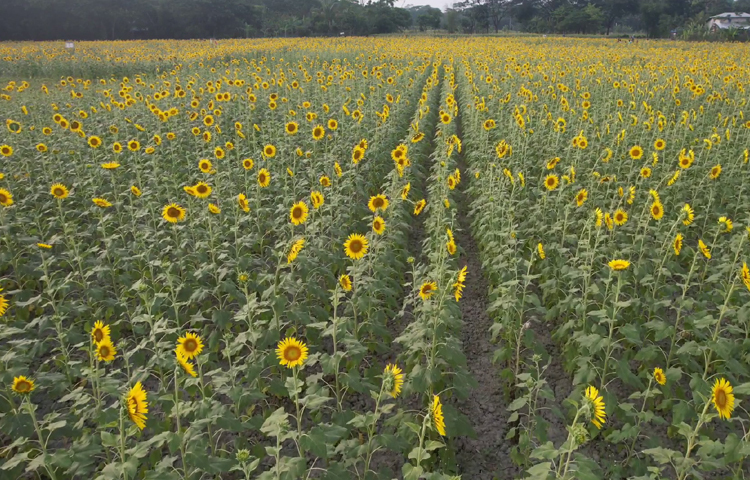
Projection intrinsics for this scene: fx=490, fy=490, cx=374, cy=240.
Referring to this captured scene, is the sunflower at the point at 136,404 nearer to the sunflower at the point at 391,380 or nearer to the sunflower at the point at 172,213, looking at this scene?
the sunflower at the point at 391,380

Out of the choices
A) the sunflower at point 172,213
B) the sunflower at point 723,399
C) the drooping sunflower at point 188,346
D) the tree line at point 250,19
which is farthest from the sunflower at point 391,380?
the tree line at point 250,19

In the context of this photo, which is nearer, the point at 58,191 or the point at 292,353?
the point at 292,353

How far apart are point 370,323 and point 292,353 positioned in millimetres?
1189

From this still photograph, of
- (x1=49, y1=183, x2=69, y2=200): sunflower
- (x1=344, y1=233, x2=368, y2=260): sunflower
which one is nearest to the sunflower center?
(x1=344, y1=233, x2=368, y2=260): sunflower

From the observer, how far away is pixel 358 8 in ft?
196

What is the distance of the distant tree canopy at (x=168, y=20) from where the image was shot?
43781 millimetres

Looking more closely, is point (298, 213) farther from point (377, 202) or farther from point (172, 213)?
point (172, 213)

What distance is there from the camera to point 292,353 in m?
2.72

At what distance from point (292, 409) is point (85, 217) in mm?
4199

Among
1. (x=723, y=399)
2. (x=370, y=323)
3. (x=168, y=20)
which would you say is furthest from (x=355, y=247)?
(x=168, y=20)

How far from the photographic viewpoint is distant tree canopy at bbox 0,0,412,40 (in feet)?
144

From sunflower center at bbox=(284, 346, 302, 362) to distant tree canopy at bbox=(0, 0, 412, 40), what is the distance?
53.3 m

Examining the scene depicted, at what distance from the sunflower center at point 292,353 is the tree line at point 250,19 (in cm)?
5254

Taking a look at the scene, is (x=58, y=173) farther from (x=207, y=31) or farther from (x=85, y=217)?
(x=207, y=31)
